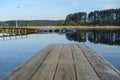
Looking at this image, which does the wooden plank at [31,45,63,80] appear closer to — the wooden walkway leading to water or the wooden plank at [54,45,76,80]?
the wooden walkway leading to water

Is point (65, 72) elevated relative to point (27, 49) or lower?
elevated

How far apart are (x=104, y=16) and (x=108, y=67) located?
533 feet

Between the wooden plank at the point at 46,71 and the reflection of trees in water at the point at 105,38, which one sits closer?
the wooden plank at the point at 46,71

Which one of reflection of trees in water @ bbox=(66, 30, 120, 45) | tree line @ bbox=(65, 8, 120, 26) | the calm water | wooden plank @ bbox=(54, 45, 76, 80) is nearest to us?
wooden plank @ bbox=(54, 45, 76, 80)

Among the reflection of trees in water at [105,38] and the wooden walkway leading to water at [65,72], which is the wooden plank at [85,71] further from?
the reflection of trees in water at [105,38]

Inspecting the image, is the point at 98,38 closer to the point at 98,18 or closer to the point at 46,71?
the point at 46,71

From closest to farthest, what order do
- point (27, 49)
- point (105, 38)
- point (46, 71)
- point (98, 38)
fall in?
point (46, 71) → point (27, 49) → point (98, 38) → point (105, 38)

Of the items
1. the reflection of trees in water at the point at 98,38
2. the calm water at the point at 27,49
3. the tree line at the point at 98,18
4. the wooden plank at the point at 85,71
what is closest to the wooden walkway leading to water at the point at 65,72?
the wooden plank at the point at 85,71

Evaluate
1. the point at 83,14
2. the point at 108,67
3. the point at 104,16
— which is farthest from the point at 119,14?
the point at 108,67

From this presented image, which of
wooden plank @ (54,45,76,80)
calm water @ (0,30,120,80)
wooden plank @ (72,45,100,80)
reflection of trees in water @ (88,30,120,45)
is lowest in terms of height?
reflection of trees in water @ (88,30,120,45)

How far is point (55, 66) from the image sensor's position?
305 inches

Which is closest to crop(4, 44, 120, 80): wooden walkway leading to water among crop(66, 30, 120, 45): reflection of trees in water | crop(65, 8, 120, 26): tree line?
crop(66, 30, 120, 45): reflection of trees in water

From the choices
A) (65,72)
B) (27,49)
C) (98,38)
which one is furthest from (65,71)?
(98,38)

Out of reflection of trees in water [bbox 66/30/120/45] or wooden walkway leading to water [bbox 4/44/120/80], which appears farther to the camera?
reflection of trees in water [bbox 66/30/120/45]
